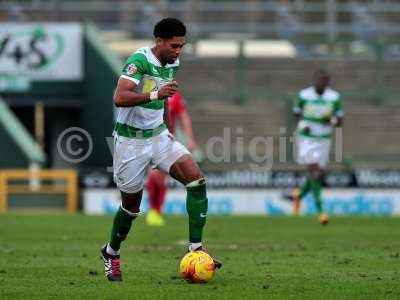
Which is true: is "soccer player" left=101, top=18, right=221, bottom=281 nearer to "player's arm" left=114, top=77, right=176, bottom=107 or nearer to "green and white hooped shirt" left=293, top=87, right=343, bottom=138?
"player's arm" left=114, top=77, right=176, bottom=107

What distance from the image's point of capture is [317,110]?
73.8 ft

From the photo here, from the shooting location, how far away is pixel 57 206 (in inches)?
1084

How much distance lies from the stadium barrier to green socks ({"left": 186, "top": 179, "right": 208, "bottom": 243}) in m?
16.4

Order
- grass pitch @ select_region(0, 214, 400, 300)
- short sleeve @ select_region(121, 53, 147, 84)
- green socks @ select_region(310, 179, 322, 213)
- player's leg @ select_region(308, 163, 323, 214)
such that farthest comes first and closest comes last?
1. player's leg @ select_region(308, 163, 323, 214)
2. green socks @ select_region(310, 179, 322, 213)
3. short sleeve @ select_region(121, 53, 147, 84)
4. grass pitch @ select_region(0, 214, 400, 300)

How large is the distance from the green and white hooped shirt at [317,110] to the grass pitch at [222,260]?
196cm

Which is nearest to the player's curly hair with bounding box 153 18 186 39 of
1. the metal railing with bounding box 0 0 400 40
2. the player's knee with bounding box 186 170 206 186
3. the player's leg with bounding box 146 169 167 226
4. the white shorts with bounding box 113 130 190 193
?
the white shorts with bounding box 113 130 190 193

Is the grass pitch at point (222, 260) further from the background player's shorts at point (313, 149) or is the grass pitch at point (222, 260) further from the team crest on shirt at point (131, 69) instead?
the team crest on shirt at point (131, 69)

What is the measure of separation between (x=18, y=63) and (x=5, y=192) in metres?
4.95

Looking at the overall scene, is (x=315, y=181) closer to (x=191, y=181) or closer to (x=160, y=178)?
(x=160, y=178)

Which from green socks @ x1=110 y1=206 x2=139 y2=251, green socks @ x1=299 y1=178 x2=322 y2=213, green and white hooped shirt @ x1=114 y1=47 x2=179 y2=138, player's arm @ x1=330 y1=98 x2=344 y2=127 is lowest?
green socks @ x1=299 y1=178 x2=322 y2=213

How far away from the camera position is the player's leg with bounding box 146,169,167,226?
19766 mm

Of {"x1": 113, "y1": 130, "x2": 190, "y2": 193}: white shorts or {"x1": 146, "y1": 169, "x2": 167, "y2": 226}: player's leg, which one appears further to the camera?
{"x1": 146, "y1": 169, "x2": 167, "y2": 226}: player's leg

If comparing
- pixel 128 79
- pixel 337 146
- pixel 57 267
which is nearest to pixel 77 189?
pixel 337 146

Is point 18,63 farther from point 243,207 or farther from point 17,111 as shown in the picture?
point 243,207
